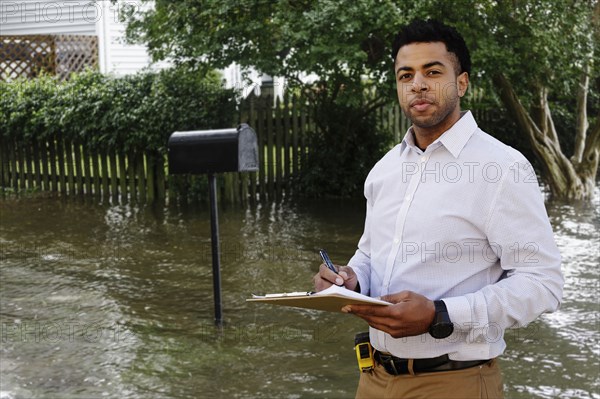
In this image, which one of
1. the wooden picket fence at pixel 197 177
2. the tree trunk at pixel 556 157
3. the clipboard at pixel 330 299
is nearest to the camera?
the clipboard at pixel 330 299

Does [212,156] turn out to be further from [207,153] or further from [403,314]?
[403,314]

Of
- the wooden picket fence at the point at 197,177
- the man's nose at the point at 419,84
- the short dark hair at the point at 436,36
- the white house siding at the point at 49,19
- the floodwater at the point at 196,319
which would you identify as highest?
the white house siding at the point at 49,19

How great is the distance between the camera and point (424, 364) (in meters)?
2.82

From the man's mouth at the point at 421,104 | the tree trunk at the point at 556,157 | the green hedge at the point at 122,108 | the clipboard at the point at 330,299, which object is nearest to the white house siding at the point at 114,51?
the green hedge at the point at 122,108

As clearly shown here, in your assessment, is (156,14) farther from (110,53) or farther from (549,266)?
(549,266)

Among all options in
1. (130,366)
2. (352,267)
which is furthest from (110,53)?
(352,267)

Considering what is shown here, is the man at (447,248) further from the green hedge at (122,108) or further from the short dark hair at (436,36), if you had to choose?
the green hedge at (122,108)

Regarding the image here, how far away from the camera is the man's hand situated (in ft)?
8.45

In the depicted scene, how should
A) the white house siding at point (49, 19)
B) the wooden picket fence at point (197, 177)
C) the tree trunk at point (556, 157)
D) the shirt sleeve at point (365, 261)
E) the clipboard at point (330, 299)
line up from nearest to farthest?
the clipboard at point (330, 299) < the shirt sleeve at point (365, 261) < the tree trunk at point (556, 157) < the wooden picket fence at point (197, 177) < the white house siding at point (49, 19)

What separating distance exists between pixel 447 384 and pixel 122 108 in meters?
11.0

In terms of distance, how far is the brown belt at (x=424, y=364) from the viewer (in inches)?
110

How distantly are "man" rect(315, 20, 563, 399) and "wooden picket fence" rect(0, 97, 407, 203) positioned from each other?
33.4ft

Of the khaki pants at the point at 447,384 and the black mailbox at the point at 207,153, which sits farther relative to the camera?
the black mailbox at the point at 207,153

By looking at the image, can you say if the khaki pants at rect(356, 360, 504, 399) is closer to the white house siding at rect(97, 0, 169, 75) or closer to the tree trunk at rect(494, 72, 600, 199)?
the tree trunk at rect(494, 72, 600, 199)
